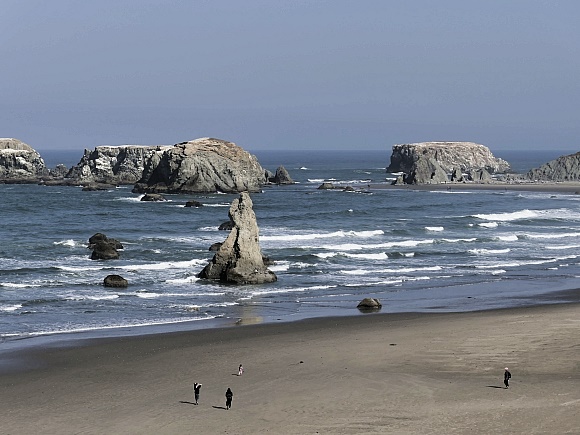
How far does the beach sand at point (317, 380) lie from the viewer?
2425 centimetres

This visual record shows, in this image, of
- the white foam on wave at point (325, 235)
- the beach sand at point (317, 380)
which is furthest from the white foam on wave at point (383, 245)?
the beach sand at point (317, 380)

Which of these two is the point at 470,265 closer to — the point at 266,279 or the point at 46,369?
the point at 266,279

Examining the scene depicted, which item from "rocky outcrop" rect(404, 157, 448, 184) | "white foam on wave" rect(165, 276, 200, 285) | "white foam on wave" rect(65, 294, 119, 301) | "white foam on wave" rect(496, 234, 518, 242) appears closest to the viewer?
"white foam on wave" rect(65, 294, 119, 301)

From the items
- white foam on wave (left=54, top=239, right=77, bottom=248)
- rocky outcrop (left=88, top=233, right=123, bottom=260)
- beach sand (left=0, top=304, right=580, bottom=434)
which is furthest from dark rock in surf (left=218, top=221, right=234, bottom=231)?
beach sand (left=0, top=304, right=580, bottom=434)

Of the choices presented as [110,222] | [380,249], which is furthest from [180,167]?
[380,249]

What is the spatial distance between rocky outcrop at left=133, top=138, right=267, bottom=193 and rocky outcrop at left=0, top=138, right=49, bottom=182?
84.9 feet

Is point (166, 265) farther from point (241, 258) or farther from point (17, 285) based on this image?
point (17, 285)

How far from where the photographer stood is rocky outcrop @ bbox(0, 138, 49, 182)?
14100cm

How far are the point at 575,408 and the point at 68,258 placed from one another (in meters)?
38.6

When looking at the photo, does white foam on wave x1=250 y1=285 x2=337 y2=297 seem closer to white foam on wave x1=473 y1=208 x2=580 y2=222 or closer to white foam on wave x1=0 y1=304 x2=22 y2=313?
white foam on wave x1=0 y1=304 x2=22 y2=313

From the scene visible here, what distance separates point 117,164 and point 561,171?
2846 inches

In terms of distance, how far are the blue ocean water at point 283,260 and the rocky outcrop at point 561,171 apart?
4931cm

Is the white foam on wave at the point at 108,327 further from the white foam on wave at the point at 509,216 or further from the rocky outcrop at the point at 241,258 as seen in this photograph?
the white foam on wave at the point at 509,216

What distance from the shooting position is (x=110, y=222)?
79312 millimetres
